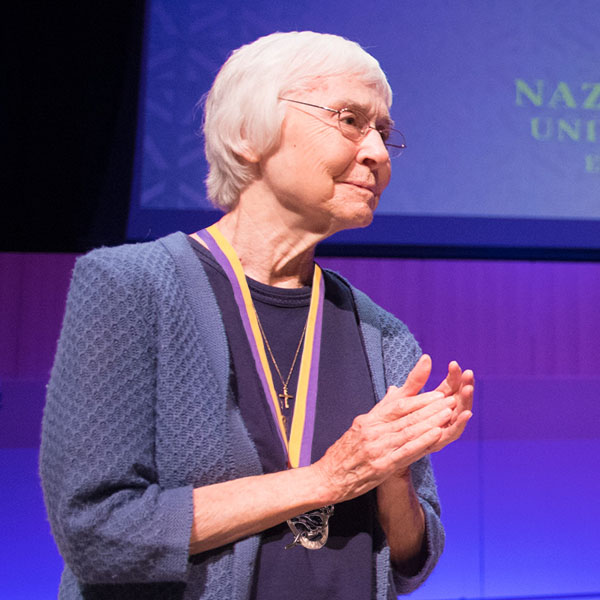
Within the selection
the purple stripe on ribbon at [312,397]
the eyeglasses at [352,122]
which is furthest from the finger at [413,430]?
the eyeglasses at [352,122]

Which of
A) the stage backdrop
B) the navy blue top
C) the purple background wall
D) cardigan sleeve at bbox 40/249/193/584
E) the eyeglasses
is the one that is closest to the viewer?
cardigan sleeve at bbox 40/249/193/584

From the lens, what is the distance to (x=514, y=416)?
2.94 meters

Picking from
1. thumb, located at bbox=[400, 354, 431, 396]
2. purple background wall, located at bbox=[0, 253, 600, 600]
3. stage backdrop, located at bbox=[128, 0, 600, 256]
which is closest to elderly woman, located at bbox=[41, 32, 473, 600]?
thumb, located at bbox=[400, 354, 431, 396]

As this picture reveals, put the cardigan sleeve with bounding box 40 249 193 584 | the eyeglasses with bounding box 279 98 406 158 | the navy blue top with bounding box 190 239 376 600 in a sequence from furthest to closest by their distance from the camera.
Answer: the eyeglasses with bounding box 279 98 406 158 < the navy blue top with bounding box 190 239 376 600 < the cardigan sleeve with bounding box 40 249 193 584

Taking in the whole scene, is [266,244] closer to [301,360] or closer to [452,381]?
[301,360]

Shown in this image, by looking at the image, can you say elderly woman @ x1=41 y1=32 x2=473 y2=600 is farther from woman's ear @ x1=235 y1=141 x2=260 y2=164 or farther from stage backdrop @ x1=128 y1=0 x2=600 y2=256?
stage backdrop @ x1=128 y1=0 x2=600 y2=256

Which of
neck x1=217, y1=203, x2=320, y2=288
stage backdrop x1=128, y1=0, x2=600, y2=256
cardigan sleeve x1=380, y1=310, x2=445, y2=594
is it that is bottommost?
cardigan sleeve x1=380, y1=310, x2=445, y2=594

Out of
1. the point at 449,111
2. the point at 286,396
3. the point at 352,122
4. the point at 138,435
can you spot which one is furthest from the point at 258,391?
the point at 449,111

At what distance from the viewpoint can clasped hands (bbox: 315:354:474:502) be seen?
95cm

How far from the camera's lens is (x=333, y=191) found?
113 cm

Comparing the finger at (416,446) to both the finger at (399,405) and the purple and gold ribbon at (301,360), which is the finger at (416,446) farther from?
the purple and gold ribbon at (301,360)

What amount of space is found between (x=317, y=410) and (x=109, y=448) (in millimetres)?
335

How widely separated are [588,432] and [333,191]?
2.29 m

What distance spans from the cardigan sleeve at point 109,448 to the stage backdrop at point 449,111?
5.75 feet
